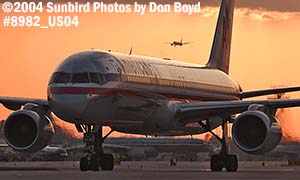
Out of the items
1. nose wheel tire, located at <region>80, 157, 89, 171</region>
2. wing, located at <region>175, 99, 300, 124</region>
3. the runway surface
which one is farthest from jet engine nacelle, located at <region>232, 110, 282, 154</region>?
nose wheel tire, located at <region>80, 157, 89, 171</region>

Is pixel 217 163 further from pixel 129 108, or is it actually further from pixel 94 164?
pixel 94 164

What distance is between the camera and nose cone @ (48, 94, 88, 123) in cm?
4403

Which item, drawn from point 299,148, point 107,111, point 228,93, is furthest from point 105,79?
point 299,148

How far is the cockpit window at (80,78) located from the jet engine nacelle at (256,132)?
652 cm

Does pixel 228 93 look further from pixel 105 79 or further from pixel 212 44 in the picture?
pixel 105 79

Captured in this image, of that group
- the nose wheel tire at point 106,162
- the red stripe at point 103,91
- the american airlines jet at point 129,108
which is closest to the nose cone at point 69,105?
the american airlines jet at point 129,108

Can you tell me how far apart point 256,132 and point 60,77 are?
8499 millimetres

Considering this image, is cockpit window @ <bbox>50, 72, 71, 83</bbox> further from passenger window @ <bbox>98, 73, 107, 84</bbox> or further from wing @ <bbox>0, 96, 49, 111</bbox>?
wing @ <bbox>0, 96, 49, 111</bbox>

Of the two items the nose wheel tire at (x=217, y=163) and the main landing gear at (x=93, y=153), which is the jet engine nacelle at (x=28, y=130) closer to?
the main landing gear at (x=93, y=153)

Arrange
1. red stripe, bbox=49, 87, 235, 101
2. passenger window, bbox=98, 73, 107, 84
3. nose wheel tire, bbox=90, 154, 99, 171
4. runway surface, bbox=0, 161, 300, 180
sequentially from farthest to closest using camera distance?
passenger window, bbox=98, 73, 107, 84
nose wheel tire, bbox=90, 154, 99, 171
red stripe, bbox=49, 87, 235, 101
runway surface, bbox=0, 161, 300, 180

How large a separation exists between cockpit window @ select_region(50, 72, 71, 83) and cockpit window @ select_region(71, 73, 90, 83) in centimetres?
25

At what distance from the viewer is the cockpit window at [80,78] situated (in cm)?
4494

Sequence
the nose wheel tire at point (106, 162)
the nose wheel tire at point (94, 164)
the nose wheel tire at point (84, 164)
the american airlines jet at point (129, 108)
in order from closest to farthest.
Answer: the american airlines jet at point (129, 108)
the nose wheel tire at point (84, 164)
the nose wheel tire at point (94, 164)
the nose wheel tire at point (106, 162)

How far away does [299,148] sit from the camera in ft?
375
